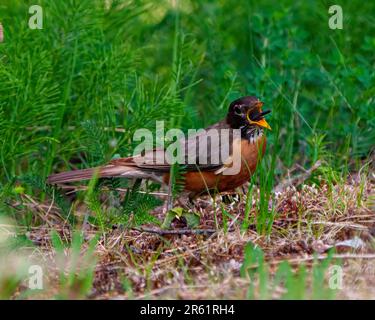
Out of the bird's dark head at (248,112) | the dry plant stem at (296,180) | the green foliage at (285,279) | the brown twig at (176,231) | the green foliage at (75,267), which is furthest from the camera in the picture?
the bird's dark head at (248,112)

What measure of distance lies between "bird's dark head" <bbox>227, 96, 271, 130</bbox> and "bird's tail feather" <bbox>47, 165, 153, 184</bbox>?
0.82 meters

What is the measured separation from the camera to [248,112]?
6.20 metres

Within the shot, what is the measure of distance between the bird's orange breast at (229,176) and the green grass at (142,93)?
0.46ft

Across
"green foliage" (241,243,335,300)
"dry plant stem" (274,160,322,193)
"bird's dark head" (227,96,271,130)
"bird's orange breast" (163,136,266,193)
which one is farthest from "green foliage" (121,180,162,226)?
"bird's dark head" (227,96,271,130)

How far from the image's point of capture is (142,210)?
5.26 m

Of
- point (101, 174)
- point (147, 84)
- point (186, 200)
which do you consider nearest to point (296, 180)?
point (186, 200)

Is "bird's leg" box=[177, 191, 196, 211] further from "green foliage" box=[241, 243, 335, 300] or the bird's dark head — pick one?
"green foliage" box=[241, 243, 335, 300]

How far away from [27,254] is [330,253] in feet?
6.16

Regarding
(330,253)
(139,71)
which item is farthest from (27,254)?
(139,71)

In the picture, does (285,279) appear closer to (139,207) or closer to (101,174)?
(139,207)

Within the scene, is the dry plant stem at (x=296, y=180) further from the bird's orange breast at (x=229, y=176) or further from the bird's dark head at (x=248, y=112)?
→ the bird's dark head at (x=248, y=112)

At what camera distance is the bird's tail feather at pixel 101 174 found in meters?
5.93

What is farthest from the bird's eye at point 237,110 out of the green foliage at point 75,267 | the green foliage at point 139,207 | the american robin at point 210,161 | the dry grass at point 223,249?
the green foliage at point 75,267

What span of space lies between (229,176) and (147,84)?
79.8 inches
